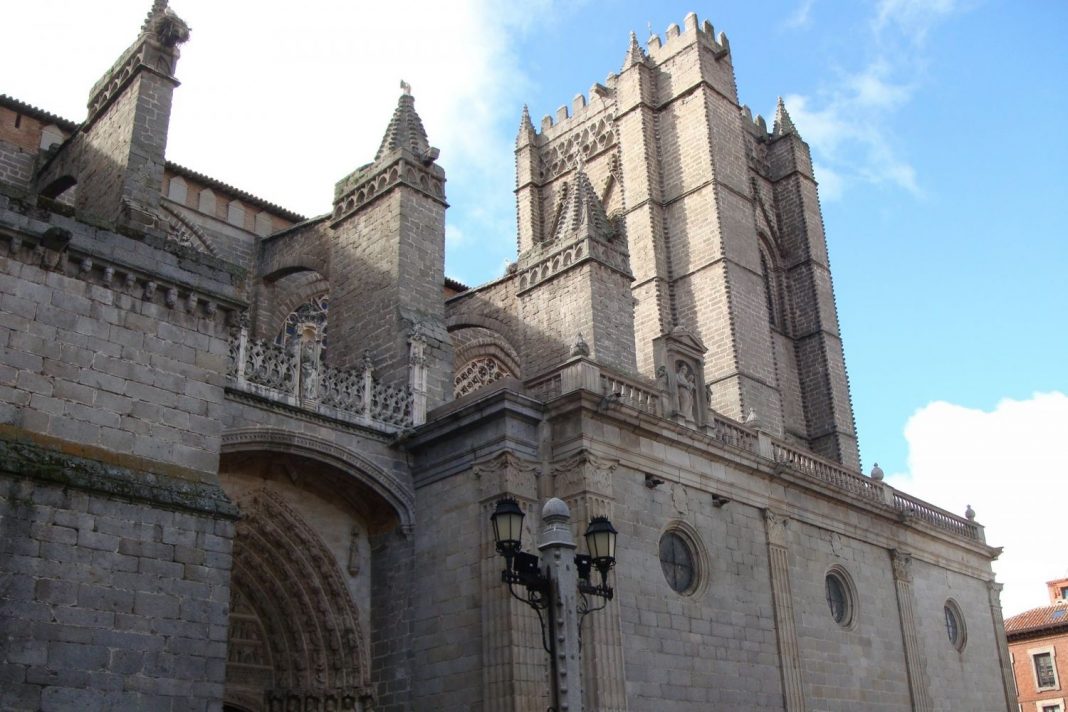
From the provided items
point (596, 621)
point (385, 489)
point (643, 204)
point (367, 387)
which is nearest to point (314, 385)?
point (367, 387)

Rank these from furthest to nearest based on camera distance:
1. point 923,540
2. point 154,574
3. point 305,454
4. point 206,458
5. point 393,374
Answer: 1. point 923,540
2. point 393,374
3. point 305,454
4. point 206,458
5. point 154,574

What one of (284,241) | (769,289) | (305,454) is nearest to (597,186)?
(769,289)

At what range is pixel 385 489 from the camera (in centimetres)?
1398

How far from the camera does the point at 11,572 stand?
332 inches

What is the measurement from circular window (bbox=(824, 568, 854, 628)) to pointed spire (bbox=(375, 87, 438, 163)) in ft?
30.2

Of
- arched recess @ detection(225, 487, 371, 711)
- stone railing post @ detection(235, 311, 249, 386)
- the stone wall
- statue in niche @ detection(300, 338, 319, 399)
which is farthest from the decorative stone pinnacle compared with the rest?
the stone wall

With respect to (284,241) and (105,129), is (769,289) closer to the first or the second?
(284,241)

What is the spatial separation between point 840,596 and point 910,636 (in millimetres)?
1840

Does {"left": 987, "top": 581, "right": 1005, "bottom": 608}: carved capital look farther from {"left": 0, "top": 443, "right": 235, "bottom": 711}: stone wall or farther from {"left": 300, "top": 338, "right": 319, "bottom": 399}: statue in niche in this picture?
{"left": 0, "top": 443, "right": 235, "bottom": 711}: stone wall

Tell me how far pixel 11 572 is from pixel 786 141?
32.3 m

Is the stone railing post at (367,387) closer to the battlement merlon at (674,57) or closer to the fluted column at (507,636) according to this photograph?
the fluted column at (507,636)

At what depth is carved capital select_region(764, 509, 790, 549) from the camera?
16.1m

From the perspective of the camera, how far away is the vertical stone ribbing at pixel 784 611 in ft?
50.0

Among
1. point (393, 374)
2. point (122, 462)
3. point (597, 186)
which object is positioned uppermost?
point (597, 186)
